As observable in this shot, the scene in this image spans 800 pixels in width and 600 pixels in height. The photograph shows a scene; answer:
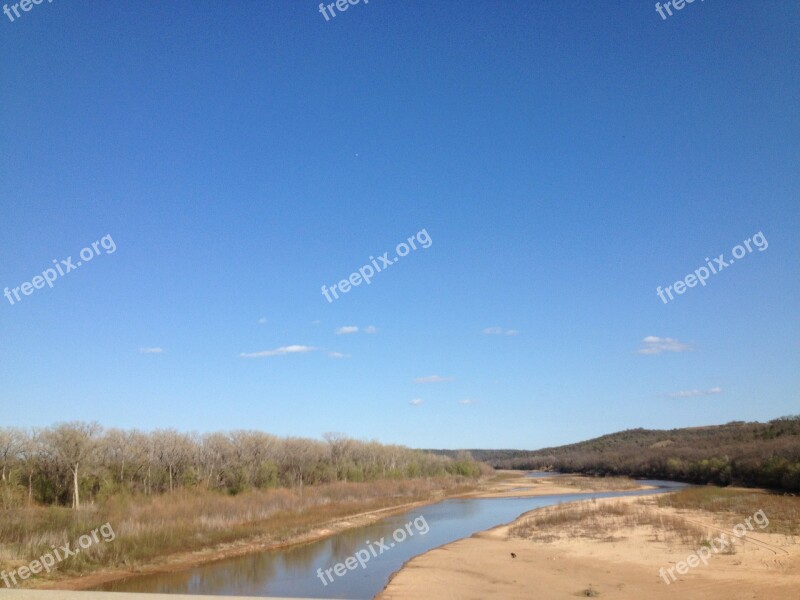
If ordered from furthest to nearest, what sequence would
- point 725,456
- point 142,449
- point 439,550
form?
point 725,456, point 142,449, point 439,550

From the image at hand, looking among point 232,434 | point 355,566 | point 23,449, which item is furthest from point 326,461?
point 355,566

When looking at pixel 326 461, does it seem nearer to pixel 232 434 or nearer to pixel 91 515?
pixel 232 434

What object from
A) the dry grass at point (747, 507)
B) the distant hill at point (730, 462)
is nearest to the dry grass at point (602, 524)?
the dry grass at point (747, 507)

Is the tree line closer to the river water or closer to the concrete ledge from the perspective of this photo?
the river water

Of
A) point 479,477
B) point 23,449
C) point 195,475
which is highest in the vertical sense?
point 23,449

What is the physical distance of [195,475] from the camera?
161 ft

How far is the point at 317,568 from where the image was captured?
23.9 metres

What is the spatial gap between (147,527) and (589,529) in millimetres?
21038
